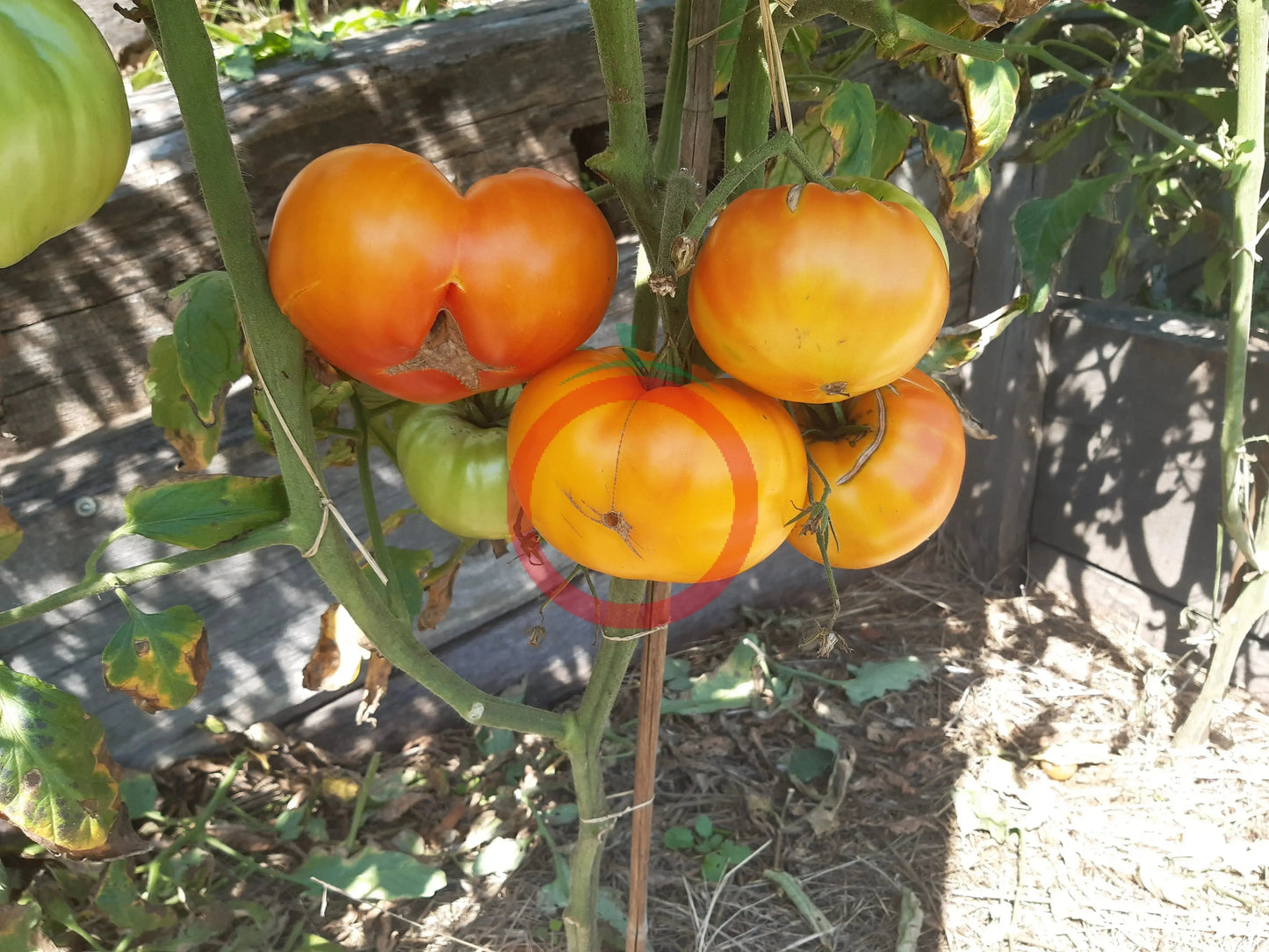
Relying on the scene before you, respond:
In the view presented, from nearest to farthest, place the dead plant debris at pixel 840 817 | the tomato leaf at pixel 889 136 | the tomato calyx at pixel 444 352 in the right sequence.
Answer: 1. the tomato calyx at pixel 444 352
2. the tomato leaf at pixel 889 136
3. the dead plant debris at pixel 840 817

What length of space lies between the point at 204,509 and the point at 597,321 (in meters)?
0.30

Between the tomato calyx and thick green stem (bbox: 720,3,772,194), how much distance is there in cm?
21

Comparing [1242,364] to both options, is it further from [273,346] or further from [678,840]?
[273,346]

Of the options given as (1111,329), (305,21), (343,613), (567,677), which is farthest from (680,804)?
(305,21)

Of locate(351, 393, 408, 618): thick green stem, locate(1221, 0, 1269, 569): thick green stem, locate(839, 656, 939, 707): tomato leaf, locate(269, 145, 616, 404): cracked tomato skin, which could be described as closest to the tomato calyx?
locate(269, 145, 616, 404): cracked tomato skin

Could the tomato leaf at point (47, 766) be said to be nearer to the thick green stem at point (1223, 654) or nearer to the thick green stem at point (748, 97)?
the thick green stem at point (748, 97)

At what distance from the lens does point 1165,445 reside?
1.89 m

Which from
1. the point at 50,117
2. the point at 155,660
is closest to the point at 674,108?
the point at 50,117

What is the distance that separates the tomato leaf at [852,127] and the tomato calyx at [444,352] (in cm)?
36

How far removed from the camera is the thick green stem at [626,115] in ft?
1.59

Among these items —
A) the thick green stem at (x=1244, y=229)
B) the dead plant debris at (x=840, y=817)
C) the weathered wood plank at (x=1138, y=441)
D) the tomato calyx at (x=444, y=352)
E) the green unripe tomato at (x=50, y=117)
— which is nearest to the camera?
the green unripe tomato at (x=50, y=117)

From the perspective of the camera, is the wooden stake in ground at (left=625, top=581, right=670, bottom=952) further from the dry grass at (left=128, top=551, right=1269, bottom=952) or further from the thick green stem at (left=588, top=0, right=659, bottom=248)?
the dry grass at (left=128, top=551, right=1269, bottom=952)

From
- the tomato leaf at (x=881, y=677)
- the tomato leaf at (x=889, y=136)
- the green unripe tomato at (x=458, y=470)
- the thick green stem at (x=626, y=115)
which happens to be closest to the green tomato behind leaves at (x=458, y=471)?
the green unripe tomato at (x=458, y=470)

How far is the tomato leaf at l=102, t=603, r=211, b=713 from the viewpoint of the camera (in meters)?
0.62
